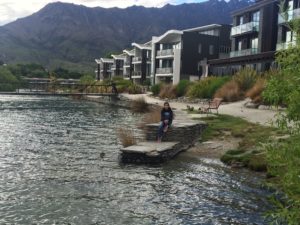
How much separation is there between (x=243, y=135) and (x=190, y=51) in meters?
54.3

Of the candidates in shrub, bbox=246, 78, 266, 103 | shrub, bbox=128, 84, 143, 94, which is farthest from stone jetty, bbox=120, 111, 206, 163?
shrub, bbox=128, 84, 143, 94

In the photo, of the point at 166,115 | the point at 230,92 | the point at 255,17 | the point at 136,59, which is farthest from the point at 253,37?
the point at 136,59

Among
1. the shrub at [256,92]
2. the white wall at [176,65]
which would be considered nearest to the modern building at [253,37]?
the shrub at [256,92]

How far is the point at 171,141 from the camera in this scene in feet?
62.6

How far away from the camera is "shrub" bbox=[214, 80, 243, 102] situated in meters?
37.4

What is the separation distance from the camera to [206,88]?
42.7 metres

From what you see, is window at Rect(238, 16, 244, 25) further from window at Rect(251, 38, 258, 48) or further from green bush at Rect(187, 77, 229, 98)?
green bush at Rect(187, 77, 229, 98)

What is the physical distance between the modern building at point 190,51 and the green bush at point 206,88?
2546 cm

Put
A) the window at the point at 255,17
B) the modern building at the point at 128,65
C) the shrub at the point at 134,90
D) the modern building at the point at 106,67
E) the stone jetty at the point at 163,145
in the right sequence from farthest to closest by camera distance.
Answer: the modern building at the point at 106,67 → the modern building at the point at 128,65 → the shrub at the point at 134,90 → the window at the point at 255,17 → the stone jetty at the point at 163,145

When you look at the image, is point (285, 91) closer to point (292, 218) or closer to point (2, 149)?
point (292, 218)

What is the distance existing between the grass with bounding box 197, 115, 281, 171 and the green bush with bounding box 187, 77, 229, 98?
1505cm

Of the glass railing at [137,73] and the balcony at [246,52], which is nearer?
the balcony at [246,52]

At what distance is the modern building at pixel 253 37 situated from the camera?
5121cm

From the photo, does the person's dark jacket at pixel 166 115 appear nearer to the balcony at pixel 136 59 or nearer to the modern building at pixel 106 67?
the balcony at pixel 136 59
